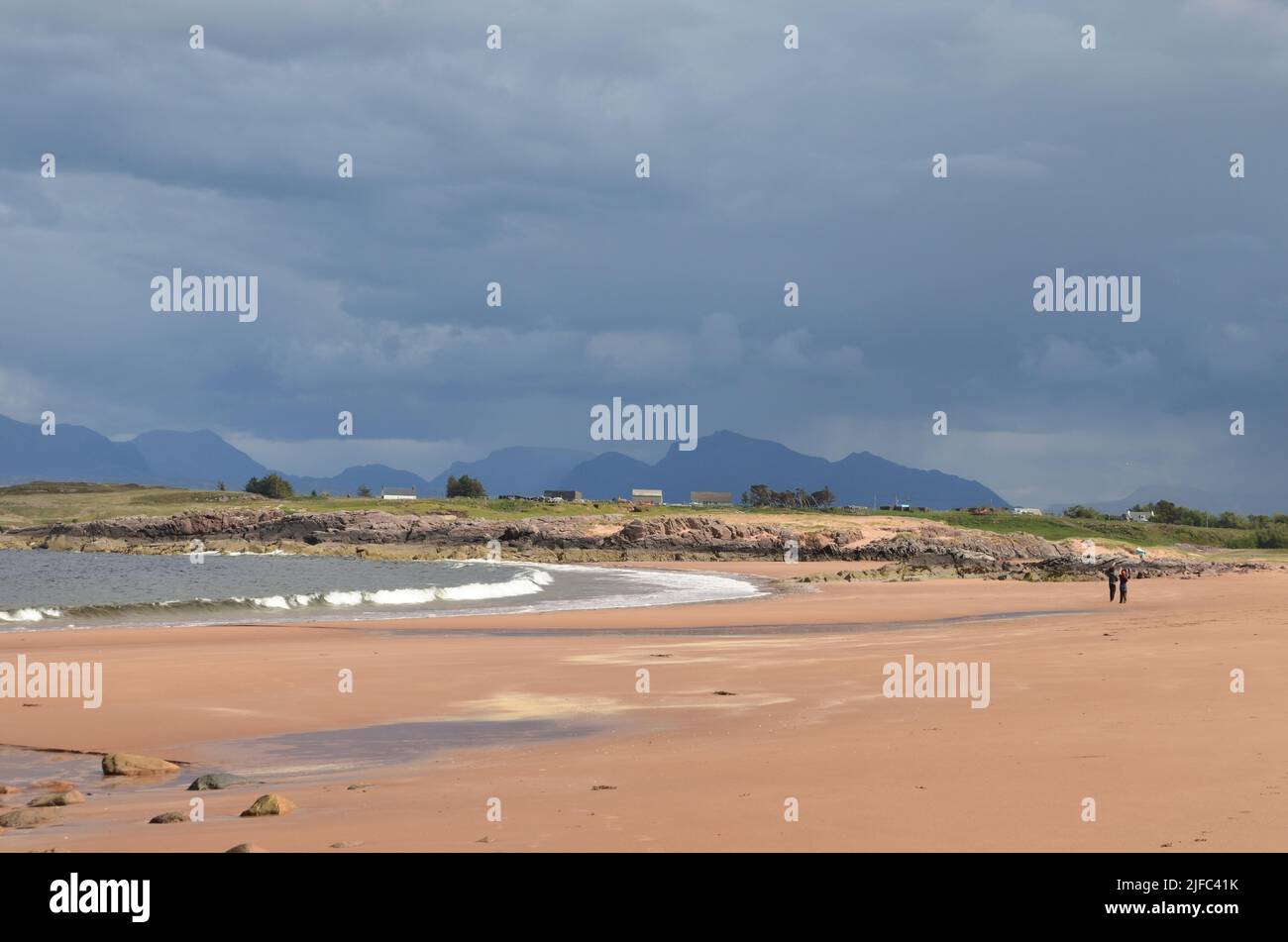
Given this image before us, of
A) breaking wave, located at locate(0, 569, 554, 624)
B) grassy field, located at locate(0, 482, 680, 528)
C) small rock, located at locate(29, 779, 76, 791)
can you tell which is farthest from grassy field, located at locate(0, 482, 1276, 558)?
small rock, located at locate(29, 779, 76, 791)

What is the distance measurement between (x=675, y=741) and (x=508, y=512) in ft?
450

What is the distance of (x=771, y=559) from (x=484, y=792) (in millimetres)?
98923

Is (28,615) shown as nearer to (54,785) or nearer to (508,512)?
(54,785)

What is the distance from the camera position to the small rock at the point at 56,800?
12.1 metres

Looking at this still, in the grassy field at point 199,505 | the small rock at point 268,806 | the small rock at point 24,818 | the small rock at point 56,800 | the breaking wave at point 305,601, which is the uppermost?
the grassy field at point 199,505

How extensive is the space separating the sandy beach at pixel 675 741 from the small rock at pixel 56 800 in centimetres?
21

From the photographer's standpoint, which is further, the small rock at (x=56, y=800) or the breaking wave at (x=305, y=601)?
the breaking wave at (x=305, y=601)

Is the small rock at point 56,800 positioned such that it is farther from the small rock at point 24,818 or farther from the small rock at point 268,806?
the small rock at point 268,806

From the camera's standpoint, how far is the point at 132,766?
14.3 m

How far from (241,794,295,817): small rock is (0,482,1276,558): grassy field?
115m

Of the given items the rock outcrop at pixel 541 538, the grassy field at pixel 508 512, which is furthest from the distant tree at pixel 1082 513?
the rock outcrop at pixel 541 538

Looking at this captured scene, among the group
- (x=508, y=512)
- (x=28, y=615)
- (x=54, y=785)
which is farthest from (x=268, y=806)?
(x=508, y=512)

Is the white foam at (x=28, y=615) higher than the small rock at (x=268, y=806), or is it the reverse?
the small rock at (x=268, y=806)

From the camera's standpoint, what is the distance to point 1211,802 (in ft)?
33.6
